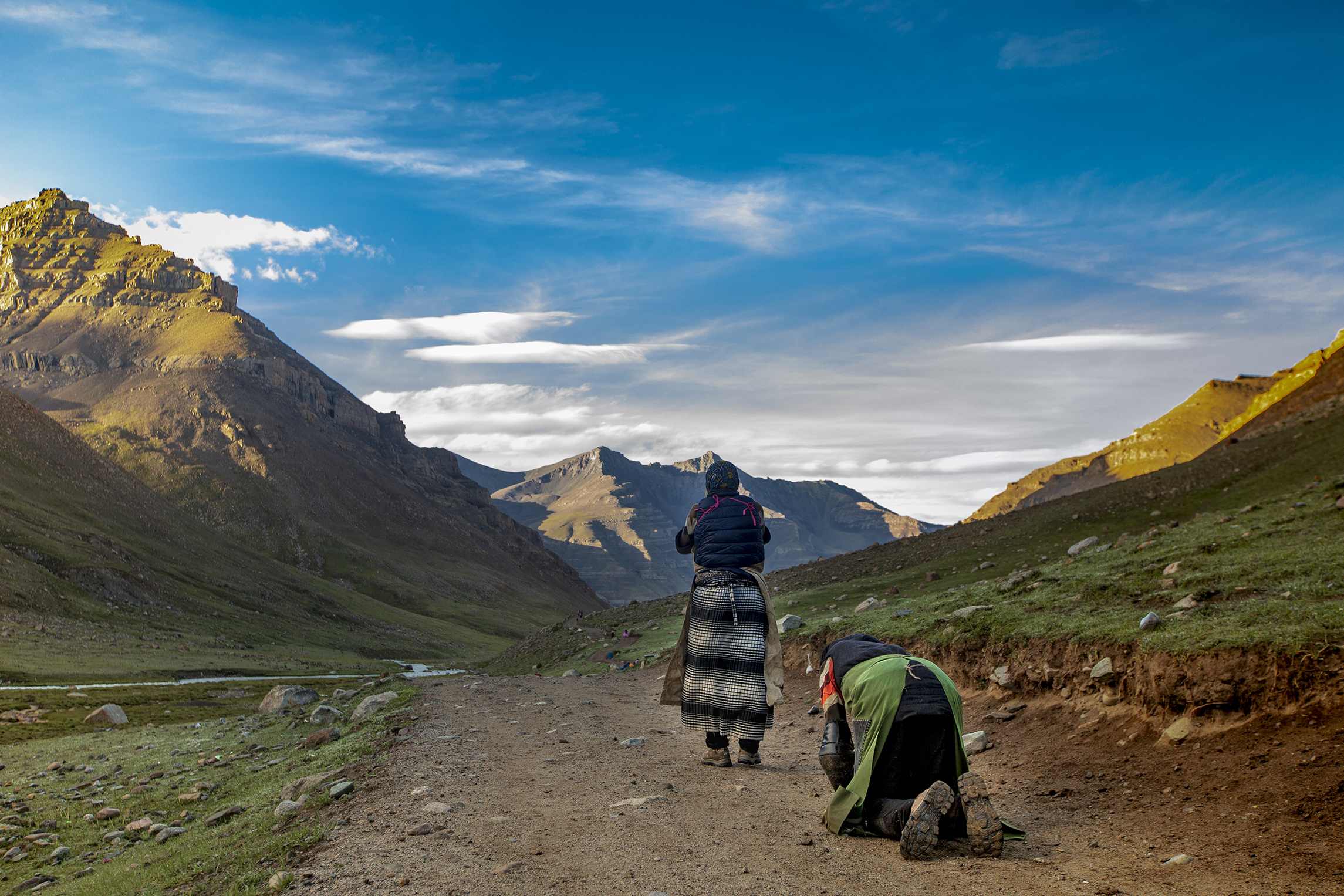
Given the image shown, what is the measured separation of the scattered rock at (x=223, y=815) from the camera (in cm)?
909

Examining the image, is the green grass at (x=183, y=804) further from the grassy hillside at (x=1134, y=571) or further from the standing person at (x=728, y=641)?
the grassy hillside at (x=1134, y=571)

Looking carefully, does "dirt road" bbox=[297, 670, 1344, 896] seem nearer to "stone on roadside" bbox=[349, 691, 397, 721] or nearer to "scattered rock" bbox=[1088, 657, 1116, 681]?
"scattered rock" bbox=[1088, 657, 1116, 681]

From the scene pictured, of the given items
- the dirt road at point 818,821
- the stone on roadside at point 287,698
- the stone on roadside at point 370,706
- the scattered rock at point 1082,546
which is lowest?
the stone on roadside at point 287,698

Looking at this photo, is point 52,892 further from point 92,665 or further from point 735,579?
point 92,665

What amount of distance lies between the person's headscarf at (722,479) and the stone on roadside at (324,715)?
10784 millimetres

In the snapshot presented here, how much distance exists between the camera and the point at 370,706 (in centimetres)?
1549

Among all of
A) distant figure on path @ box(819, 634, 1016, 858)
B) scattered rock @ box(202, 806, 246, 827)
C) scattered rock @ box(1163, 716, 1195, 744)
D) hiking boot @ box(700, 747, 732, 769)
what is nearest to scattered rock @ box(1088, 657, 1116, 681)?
scattered rock @ box(1163, 716, 1195, 744)

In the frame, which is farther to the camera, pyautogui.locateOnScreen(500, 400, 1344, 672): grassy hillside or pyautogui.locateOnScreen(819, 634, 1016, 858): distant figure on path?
pyautogui.locateOnScreen(500, 400, 1344, 672): grassy hillside

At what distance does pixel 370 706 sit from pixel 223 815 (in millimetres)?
6424

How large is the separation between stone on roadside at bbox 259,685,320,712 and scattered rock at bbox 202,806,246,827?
44.5ft

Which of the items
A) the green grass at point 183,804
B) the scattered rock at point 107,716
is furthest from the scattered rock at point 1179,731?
the scattered rock at point 107,716

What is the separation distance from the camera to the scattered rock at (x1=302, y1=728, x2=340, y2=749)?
1304 centimetres

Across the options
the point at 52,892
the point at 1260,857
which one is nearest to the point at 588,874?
the point at 1260,857

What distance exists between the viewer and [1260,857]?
218 inches
